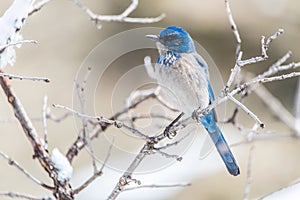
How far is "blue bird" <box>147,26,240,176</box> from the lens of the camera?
5.33ft

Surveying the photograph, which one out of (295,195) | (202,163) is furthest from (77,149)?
(202,163)

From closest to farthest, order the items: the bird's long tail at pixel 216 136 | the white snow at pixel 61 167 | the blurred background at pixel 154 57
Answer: the white snow at pixel 61 167 → the bird's long tail at pixel 216 136 → the blurred background at pixel 154 57

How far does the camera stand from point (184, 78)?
1658mm

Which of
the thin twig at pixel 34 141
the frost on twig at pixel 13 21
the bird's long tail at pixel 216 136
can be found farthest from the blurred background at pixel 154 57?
the frost on twig at pixel 13 21

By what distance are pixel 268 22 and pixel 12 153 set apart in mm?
3015

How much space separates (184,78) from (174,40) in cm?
13

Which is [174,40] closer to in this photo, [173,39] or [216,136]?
[173,39]

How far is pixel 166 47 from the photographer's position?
1717mm

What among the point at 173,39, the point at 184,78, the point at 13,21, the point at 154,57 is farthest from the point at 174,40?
the point at 154,57

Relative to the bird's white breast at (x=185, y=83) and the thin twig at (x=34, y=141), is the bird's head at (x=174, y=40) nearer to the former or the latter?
the bird's white breast at (x=185, y=83)

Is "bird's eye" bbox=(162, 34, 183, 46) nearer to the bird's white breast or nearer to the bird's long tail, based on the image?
the bird's white breast

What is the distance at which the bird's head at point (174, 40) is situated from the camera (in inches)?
65.6

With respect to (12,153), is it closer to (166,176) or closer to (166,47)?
(166,176)

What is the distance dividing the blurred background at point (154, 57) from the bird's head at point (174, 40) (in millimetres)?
2559
